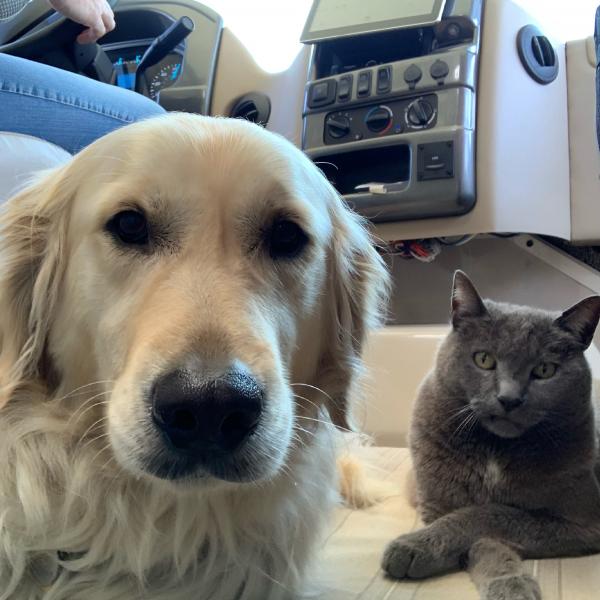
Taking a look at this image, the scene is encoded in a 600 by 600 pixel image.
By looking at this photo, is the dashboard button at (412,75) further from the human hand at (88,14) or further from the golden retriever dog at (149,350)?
the golden retriever dog at (149,350)

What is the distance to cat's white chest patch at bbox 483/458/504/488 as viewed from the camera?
4.13 ft

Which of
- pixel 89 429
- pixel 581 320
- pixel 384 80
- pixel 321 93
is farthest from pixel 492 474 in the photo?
pixel 321 93

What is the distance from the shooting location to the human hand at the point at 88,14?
5.25 ft

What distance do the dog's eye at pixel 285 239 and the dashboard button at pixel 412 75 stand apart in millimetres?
1337

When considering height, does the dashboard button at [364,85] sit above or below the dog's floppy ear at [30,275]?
above

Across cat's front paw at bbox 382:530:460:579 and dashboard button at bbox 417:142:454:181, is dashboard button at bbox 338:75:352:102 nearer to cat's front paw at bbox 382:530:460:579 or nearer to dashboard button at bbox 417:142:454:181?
dashboard button at bbox 417:142:454:181

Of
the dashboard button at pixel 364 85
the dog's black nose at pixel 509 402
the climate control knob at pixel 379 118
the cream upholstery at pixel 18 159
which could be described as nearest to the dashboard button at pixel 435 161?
the climate control knob at pixel 379 118

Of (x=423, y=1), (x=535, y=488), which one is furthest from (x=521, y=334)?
(x=423, y=1)

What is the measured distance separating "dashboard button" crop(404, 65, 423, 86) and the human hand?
89cm

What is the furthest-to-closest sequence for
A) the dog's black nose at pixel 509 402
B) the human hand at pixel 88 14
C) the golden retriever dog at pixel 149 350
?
the human hand at pixel 88 14 → the dog's black nose at pixel 509 402 → the golden retriever dog at pixel 149 350

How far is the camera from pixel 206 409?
2.31 feet

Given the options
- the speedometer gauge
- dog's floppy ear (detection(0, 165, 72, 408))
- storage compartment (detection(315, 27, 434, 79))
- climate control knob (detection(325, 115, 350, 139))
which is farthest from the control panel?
dog's floppy ear (detection(0, 165, 72, 408))

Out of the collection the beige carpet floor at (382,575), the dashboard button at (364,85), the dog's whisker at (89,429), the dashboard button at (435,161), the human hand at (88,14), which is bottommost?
the beige carpet floor at (382,575)

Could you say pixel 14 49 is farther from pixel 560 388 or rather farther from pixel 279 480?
pixel 560 388
